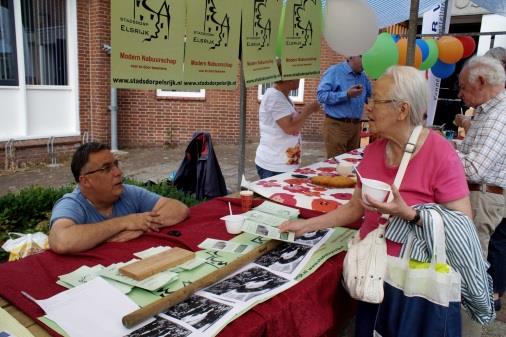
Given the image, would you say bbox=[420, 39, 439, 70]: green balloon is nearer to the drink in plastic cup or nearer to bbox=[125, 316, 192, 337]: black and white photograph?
the drink in plastic cup

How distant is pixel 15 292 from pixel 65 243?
1.22 ft

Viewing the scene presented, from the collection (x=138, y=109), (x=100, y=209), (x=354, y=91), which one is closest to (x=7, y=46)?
(x=138, y=109)

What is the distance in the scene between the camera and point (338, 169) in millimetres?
3688

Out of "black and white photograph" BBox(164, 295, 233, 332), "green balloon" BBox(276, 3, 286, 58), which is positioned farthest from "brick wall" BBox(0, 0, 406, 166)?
"black and white photograph" BBox(164, 295, 233, 332)

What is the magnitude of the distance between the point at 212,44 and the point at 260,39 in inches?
24.3

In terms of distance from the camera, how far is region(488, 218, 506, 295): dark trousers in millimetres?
3160

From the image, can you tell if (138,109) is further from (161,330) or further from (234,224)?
(161,330)

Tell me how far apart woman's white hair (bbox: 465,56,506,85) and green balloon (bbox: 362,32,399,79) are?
68.4 inches

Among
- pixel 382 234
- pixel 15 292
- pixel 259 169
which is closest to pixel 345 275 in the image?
pixel 382 234

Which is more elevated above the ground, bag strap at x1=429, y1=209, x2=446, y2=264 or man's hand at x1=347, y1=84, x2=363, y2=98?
man's hand at x1=347, y1=84, x2=363, y2=98

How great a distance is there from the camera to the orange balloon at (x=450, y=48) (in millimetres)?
5711

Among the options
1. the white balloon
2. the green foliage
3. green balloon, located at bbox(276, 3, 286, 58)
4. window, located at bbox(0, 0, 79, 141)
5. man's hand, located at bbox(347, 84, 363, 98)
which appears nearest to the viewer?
Result: the green foliage

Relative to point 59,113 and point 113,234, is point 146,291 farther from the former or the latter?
point 59,113

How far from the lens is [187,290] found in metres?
1.55
